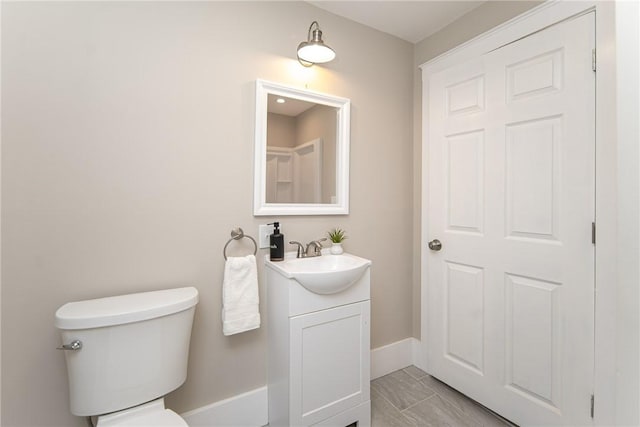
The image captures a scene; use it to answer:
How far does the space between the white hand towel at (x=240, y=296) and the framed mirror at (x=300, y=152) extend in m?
0.30

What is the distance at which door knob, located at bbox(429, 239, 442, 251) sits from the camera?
6.47 ft

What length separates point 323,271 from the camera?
53.9 inches

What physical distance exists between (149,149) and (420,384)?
2.16 metres

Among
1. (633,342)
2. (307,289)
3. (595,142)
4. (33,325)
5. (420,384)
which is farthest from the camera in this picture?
(420,384)

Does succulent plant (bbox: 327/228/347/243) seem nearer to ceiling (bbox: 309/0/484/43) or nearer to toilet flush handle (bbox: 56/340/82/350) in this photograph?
toilet flush handle (bbox: 56/340/82/350)

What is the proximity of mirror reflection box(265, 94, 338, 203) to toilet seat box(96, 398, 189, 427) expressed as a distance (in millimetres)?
1025

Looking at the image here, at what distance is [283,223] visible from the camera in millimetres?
1662

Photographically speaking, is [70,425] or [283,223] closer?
[70,425]

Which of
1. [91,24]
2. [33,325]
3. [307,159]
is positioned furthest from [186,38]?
[33,325]

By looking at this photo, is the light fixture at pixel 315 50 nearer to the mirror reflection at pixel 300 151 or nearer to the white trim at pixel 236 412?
the mirror reflection at pixel 300 151

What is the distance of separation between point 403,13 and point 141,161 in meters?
1.79

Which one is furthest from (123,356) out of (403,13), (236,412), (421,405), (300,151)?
(403,13)

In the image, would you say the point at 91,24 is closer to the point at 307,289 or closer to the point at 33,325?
the point at 33,325

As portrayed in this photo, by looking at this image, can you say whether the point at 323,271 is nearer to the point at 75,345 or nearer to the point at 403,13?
the point at 75,345
